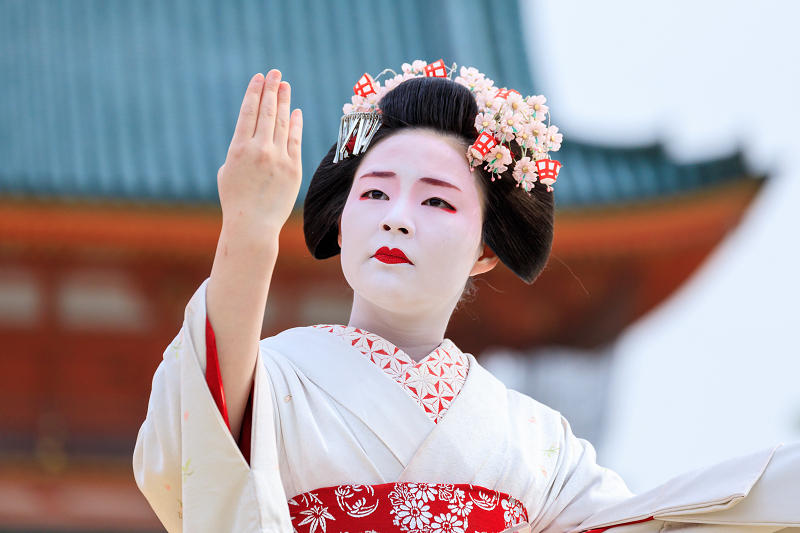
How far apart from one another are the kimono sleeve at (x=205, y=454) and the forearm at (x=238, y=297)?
0.03 meters

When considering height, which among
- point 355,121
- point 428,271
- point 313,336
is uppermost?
point 355,121

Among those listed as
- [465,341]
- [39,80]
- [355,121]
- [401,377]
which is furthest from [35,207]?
[401,377]

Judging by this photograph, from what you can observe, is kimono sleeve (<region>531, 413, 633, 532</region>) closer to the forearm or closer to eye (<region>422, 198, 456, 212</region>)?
eye (<region>422, 198, 456, 212</region>)

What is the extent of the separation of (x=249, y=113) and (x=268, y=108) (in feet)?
0.11

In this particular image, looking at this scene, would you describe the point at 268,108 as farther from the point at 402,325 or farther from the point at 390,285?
the point at 402,325

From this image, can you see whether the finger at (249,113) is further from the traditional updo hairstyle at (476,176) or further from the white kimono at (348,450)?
the traditional updo hairstyle at (476,176)

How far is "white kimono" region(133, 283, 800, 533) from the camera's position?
1.42 metres

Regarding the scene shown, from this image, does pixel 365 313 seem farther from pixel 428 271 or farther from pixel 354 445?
pixel 354 445

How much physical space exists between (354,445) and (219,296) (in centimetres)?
46

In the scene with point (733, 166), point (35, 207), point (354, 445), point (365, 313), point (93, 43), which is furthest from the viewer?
point (93, 43)

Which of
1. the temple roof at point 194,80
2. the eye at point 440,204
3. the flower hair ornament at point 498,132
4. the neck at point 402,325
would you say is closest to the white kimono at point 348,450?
the neck at point 402,325

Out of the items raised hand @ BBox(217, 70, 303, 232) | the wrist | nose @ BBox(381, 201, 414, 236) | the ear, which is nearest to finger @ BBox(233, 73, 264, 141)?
raised hand @ BBox(217, 70, 303, 232)

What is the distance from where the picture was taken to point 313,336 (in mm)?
1903

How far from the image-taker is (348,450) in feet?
5.52
